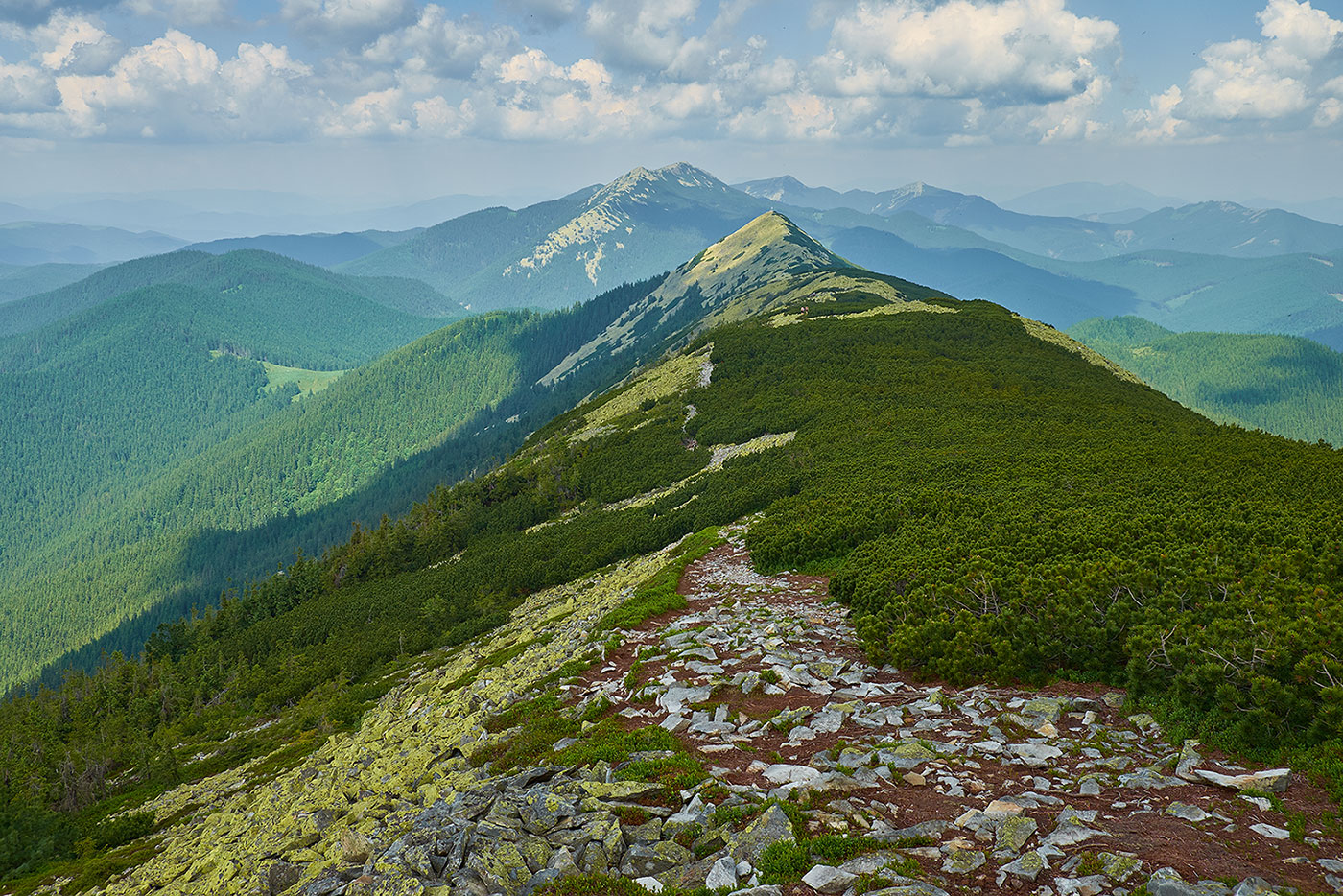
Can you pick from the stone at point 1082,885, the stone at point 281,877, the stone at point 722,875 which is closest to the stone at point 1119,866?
the stone at point 1082,885

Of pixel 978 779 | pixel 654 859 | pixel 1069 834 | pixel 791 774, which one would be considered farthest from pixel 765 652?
pixel 1069 834

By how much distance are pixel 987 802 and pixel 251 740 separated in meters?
44.0

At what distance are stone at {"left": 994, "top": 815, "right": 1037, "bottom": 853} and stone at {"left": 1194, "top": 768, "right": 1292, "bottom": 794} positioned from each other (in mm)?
3605

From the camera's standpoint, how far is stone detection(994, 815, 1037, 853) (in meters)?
11.1

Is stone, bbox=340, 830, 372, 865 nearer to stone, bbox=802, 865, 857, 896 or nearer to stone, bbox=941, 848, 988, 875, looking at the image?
stone, bbox=802, 865, 857, 896

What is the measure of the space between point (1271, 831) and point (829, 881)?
6827mm

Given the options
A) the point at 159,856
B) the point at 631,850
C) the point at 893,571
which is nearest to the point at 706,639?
the point at 893,571

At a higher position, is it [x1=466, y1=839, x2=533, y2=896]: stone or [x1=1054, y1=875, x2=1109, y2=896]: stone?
[x1=1054, y1=875, x2=1109, y2=896]: stone

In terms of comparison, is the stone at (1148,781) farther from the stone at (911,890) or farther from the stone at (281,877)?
the stone at (281,877)

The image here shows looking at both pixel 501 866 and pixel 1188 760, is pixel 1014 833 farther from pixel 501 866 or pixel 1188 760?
pixel 501 866

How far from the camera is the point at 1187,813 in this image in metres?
11.4

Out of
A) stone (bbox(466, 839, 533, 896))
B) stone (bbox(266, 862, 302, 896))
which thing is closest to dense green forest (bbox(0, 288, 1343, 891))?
stone (bbox(466, 839, 533, 896))

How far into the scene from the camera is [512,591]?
54.7m

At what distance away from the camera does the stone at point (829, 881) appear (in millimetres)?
10680
